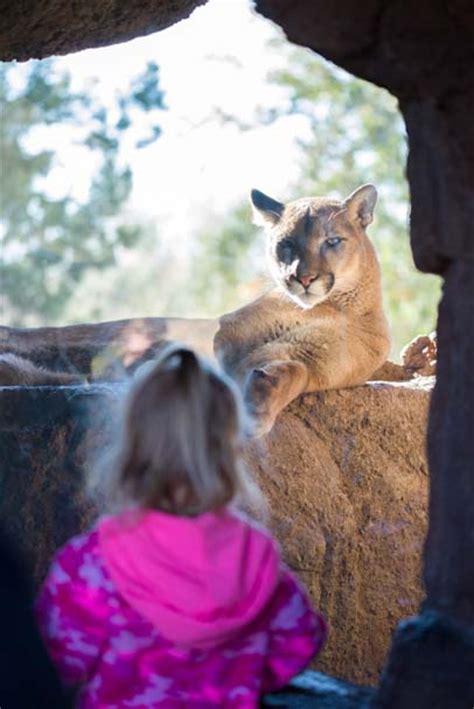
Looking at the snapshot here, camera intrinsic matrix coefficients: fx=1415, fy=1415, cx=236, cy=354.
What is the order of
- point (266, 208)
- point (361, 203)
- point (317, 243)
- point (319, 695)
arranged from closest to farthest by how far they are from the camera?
point (319, 695) → point (317, 243) → point (361, 203) → point (266, 208)

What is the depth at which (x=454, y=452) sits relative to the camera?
4.30 m

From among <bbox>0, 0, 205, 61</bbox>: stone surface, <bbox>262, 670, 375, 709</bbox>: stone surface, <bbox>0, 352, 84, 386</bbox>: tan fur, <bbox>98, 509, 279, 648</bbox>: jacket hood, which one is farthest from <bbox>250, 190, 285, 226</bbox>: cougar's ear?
<bbox>98, 509, 279, 648</bbox>: jacket hood

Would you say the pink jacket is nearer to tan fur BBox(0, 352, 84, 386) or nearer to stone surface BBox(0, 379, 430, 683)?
stone surface BBox(0, 379, 430, 683)

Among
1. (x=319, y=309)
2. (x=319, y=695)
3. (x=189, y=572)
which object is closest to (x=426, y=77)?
(x=189, y=572)

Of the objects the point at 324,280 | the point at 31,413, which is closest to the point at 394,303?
the point at 324,280

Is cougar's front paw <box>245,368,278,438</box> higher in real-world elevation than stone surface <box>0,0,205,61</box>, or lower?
lower

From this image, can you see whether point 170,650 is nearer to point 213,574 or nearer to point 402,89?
point 213,574

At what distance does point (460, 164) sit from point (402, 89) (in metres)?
0.33

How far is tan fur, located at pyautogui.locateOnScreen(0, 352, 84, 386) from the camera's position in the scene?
742cm

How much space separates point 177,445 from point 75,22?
118 inches

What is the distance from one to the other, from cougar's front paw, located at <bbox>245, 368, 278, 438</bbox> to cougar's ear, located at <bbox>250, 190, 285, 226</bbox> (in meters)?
2.17

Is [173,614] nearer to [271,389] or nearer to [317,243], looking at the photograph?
[271,389]

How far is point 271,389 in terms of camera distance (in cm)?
677

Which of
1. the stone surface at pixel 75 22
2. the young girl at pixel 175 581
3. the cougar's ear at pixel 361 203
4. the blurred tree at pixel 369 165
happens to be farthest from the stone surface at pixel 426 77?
the blurred tree at pixel 369 165
